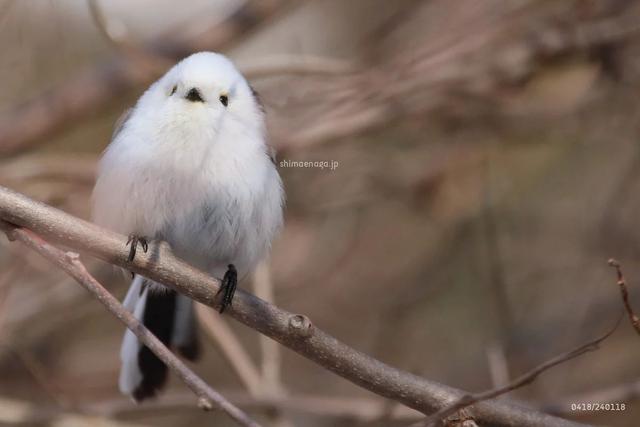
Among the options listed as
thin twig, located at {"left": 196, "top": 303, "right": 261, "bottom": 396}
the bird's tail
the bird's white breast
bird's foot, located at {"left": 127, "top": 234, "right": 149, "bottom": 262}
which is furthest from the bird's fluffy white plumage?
thin twig, located at {"left": 196, "top": 303, "right": 261, "bottom": 396}

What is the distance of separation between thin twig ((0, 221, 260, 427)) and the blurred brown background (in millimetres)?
1231

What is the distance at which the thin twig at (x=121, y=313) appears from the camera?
5.47ft

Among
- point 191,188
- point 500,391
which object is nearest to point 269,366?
point 191,188

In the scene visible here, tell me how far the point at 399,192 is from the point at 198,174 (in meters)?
1.65

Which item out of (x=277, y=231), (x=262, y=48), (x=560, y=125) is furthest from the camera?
(x=262, y=48)

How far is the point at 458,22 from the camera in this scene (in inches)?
138

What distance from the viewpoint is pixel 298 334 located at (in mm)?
1863

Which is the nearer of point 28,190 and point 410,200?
point 28,190

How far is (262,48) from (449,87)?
1.30 m

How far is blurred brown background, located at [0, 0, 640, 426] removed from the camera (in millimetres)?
3371

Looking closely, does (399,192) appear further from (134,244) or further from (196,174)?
(134,244)

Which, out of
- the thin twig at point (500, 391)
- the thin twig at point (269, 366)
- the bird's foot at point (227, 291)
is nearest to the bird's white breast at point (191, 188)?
the bird's foot at point (227, 291)

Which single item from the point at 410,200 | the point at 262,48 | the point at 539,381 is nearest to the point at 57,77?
the point at 262,48

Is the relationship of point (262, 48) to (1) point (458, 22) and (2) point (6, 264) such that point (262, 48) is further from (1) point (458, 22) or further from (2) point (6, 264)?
(2) point (6, 264)
